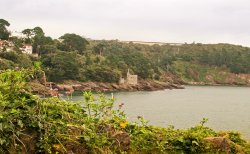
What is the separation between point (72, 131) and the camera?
6605 mm

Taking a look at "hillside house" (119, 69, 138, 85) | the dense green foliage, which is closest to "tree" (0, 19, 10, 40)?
the dense green foliage

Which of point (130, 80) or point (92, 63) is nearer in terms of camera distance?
point (92, 63)

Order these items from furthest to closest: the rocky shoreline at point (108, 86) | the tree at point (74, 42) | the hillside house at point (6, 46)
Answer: the tree at point (74, 42)
the rocky shoreline at point (108, 86)
the hillside house at point (6, 46)

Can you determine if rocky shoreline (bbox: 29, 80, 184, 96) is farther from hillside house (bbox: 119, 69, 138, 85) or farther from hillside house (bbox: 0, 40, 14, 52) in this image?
hillside house (bbox: 0, 40, 14, 52)

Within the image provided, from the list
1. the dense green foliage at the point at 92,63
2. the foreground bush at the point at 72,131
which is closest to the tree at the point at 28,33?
the dense green foliage at the point at 92,63

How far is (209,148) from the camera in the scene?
775cm

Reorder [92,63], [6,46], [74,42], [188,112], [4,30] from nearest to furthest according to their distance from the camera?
[188,112], [6,46], [4,30], [92,63], [74,42]

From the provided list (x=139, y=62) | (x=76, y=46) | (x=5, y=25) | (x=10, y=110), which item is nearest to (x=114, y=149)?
(x=10, y=110)

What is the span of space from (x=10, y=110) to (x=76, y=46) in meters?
107

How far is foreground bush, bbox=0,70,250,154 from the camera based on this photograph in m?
6.21

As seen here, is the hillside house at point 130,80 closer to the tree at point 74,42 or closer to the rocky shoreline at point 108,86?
the rocky shoreline at point 108,86

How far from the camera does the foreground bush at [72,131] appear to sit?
6206 mm

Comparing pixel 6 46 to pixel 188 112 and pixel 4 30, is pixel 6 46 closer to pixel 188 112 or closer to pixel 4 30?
pixel 4 30

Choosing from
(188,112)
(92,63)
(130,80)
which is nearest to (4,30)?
(92,63)
